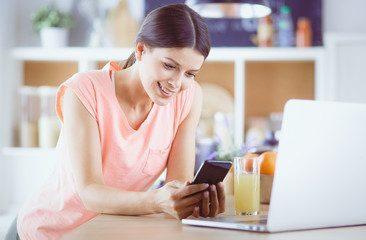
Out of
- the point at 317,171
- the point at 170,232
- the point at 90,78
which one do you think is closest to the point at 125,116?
the point at 90,78

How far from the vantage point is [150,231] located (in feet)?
2.99

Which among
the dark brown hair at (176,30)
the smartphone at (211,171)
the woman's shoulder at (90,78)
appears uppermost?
the dark brown hair at (176,30)

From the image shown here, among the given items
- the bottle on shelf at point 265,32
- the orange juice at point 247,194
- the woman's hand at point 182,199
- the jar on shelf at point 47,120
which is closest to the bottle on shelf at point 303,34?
the bottle on shelf at point 265,32

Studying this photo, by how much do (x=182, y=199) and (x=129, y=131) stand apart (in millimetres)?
368

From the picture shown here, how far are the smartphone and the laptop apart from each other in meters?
0.09

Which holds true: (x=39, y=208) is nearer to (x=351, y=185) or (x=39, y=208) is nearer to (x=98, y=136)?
(x=98, y=136)

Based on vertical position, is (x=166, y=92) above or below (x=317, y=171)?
above

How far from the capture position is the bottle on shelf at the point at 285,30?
347cm

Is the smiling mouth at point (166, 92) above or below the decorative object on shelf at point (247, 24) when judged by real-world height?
below

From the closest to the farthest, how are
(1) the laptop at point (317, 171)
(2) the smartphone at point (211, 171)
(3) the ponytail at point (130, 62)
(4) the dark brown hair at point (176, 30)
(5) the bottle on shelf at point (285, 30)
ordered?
(1) the laptop at point (317, 171) < (2) the smartphone at point (211, 171) < (4) the dark brown hair at point (176, 30) < (3) the ponytail at point (130, 62) < (5) the bottle on shelf at point (285, 30)

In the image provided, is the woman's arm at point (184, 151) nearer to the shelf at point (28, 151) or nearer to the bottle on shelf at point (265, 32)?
the bottle on shelf at point (265, 32)

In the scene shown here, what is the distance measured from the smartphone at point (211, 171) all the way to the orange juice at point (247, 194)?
0.08m

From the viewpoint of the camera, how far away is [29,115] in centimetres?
356

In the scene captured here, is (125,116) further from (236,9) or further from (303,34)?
(303,34)
